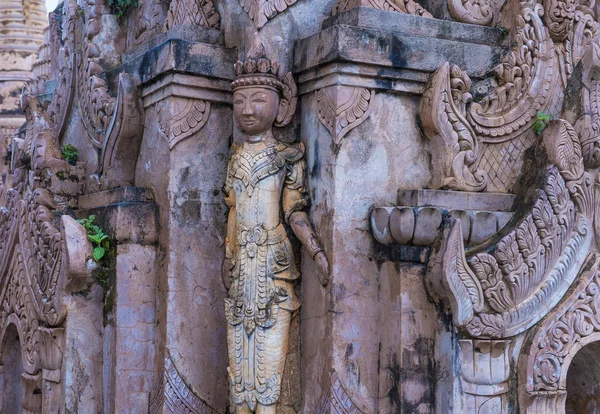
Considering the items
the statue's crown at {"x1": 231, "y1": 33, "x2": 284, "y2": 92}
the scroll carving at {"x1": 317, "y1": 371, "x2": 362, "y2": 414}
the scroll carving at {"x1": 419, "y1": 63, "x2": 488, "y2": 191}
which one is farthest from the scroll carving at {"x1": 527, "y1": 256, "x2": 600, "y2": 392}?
the statue's crown at {"x1": 231, "y1": 33, "x2": 284, "y2": 92}

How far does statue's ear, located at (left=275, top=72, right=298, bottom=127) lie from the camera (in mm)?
7617

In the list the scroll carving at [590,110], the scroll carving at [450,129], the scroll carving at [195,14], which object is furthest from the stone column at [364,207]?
the scroll carving at [590,110]

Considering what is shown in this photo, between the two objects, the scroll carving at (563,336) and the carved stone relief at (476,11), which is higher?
the carved stone relief at (476,11)

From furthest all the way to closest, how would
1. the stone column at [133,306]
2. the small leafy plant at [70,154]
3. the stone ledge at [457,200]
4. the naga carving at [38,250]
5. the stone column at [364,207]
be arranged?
the small leafy plant at [70,154] < the naga carving at [38,250] < the stone column at [133,306] < the stone ledge at [457,200] < the stone column at [364,207]

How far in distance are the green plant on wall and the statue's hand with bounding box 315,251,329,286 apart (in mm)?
3660

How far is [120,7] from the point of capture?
9570 millimetres

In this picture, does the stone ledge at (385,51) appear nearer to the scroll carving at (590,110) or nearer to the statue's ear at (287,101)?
the statue's ear at (287,101)

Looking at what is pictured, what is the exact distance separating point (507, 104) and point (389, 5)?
1252 millimetres

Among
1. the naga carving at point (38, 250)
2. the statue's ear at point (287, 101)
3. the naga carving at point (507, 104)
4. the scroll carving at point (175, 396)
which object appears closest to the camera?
the naga carving at point (507, 104)

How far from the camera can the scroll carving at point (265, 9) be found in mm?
7668

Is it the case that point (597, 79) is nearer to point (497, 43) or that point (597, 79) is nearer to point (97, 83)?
point (497, 43)

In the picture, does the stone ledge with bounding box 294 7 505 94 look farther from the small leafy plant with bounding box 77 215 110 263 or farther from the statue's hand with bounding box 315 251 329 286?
the small leafy plant with bounding box 77 215 110 263

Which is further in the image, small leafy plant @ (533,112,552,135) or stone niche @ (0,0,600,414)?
small leafy plant @ (533,112,552,135)

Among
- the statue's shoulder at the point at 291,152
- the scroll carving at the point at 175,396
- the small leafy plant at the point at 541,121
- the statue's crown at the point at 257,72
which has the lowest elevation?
the scroll carving at the point at 175,396
